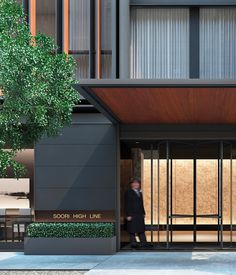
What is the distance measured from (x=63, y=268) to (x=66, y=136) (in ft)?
17.8

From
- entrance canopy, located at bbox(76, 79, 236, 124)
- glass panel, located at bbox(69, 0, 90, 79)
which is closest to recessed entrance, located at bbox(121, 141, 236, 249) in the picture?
entrance canopy, located at bbox(76, 79, 236, 124)

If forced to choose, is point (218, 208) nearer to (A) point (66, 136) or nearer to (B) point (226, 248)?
(B) point (226, 248)

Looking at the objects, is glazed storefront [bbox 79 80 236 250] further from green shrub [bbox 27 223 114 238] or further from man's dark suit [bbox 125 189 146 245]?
green shrub [bbox 27 223 114 238]

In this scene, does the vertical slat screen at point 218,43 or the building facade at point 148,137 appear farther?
the vertical slat screen at point 218,43

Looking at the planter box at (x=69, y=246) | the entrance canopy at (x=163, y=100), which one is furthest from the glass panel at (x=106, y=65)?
the planter box at (x=69, y=246)

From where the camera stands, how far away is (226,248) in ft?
74.4

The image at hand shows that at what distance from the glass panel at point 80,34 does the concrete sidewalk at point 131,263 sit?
538 cm

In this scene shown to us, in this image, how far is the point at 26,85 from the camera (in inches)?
643

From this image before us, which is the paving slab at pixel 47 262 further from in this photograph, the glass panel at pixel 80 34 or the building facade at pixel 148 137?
the glass panel at pixel 80 34

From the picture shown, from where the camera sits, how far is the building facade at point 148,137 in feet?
74.4

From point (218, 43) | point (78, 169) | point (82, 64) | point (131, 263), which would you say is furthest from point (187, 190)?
point (82, 64)

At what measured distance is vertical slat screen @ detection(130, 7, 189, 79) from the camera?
76.7 ft

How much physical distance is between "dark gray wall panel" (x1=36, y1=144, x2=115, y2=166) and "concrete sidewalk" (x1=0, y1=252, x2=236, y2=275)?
2.61 m

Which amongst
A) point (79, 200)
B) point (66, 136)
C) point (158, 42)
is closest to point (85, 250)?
point (79, 200)
